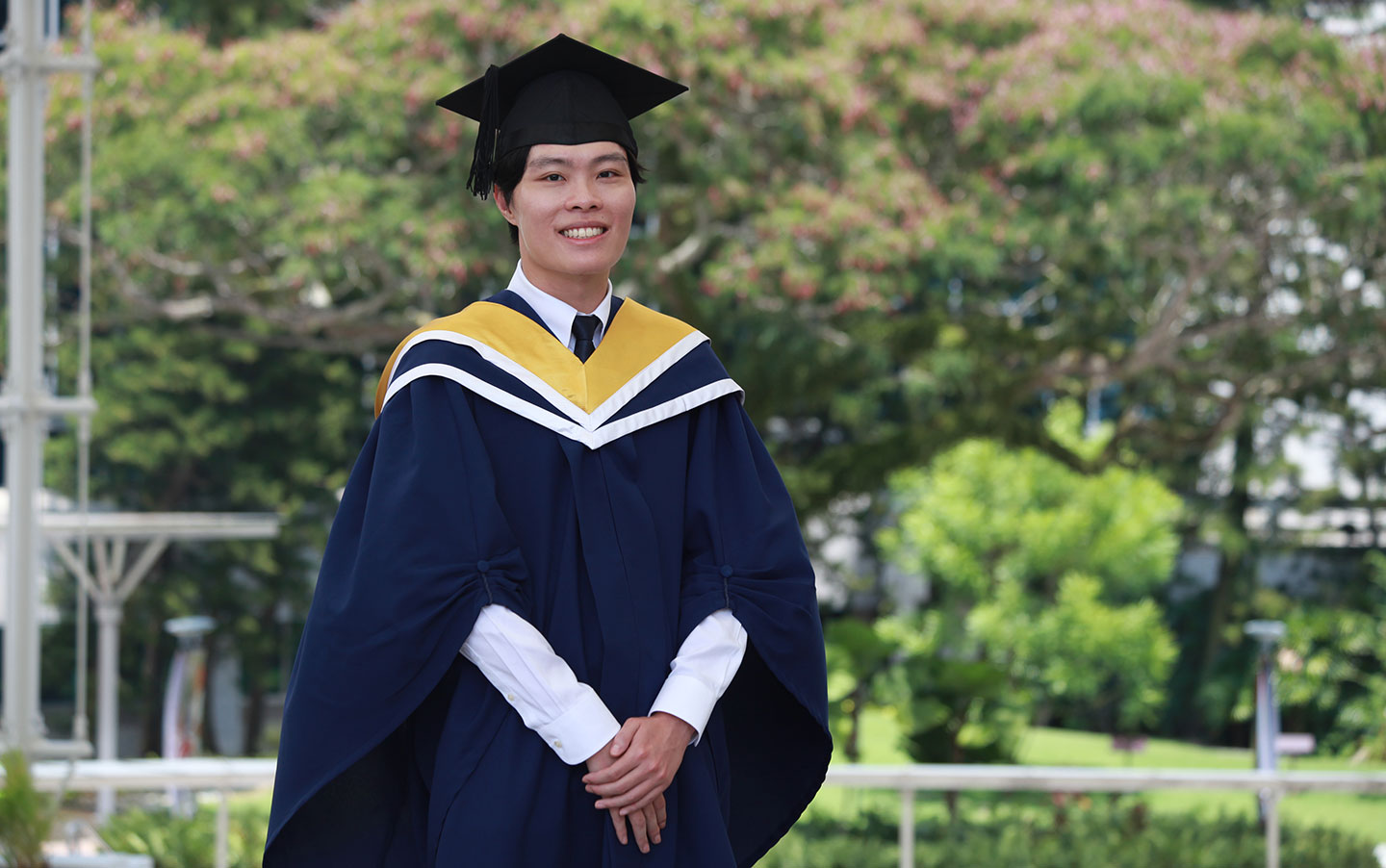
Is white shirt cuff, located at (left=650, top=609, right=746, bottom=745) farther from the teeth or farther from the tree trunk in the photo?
the tree trunk

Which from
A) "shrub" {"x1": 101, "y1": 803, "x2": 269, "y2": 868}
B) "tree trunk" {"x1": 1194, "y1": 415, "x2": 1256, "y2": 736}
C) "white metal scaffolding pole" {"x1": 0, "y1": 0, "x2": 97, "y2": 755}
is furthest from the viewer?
"tree trunk" {"x1": 1194, "y1": 415, "x2": 1256, "y2": 736}

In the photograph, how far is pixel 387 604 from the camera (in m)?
1.43

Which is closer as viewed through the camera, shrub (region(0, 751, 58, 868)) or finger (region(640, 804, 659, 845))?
finger (region(640, 804, 659, 845))

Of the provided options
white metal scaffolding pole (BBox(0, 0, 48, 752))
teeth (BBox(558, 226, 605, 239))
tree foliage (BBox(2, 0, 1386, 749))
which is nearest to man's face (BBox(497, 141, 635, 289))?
teeth (BBox(558, 226, 605, 239))

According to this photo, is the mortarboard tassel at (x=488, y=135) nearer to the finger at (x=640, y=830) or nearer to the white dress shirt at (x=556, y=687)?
the white dress shirt at (x=556, y=687)

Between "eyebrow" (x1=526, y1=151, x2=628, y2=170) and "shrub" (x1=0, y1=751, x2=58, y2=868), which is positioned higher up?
"eyebrow" (x1=526, y1=151, x2=628, y2=170)


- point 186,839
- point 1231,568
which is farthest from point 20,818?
point 1231,568

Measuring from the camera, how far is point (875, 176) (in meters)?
7.40

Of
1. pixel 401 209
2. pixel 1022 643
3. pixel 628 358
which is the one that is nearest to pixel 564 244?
pixel 628 358

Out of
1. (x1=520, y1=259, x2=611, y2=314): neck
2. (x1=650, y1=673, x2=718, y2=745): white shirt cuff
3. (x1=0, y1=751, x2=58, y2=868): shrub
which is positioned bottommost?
(x1=0, y1=751, x2=58, y2=868): shrub

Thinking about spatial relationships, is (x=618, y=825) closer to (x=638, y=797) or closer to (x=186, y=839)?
(x=638, y=797)

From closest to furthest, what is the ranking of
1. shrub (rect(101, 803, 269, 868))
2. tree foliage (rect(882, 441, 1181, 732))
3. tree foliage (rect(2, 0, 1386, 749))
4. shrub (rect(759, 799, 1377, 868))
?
shrub (rect(101, 803, 269, 868)), shrub (rect(759, 799, 1377, 868)), tree foliage (rect(2, 0, 1386, 749)), tree foliage (rect(882, 441, 1181, 732))

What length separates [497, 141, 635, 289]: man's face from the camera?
1.56m

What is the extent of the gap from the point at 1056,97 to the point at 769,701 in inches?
247
